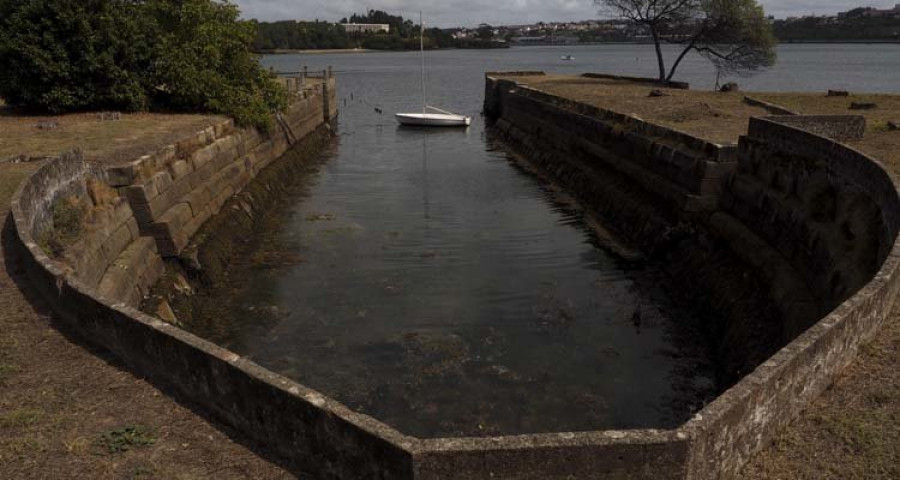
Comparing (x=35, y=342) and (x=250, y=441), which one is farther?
(x=35, y=342)

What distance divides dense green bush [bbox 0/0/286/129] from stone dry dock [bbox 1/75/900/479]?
2.45 metres

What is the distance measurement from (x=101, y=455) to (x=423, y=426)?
5153mm

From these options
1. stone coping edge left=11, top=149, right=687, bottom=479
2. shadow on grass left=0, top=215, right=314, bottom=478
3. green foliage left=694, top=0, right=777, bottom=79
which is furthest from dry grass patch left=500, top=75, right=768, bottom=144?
shadow on grass left=0, top=215, right=314, bottom=478

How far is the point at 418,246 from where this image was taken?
18969 millimetres

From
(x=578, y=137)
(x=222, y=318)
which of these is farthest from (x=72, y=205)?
(x=578, y=137)

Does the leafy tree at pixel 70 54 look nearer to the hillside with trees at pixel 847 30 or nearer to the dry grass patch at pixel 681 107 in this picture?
the dry grass patch at pixel 681 107

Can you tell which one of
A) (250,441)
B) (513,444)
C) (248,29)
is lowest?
(250,441)

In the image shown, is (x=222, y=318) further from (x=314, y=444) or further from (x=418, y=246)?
(x=314, y=444)

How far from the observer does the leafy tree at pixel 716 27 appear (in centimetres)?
4322

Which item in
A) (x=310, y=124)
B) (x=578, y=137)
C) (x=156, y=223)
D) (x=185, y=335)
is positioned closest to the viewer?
(x=185, y=335)

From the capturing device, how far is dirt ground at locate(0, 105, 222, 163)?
1705cm

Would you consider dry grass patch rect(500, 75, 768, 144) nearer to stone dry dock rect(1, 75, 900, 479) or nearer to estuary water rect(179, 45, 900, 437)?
stone dry dock rect(1, 75, 900, 479)

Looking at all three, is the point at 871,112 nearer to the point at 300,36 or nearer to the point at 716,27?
the point at 716,27

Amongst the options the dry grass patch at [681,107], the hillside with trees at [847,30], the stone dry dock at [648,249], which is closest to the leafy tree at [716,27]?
the dry grass patch at [681,107]
